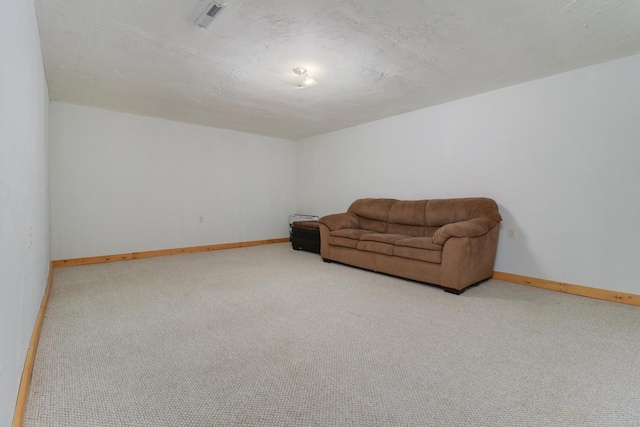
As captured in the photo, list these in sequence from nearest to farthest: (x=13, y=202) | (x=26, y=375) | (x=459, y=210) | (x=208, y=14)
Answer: (x=13, y=202) → (x=26, y=375) → (x=208, y=14) → (x=459, y=210)

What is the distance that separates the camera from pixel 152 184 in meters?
4.71

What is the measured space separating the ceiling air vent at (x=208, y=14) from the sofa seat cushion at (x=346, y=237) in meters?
2.72

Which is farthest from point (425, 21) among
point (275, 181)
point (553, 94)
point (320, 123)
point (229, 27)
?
point (275, 181)

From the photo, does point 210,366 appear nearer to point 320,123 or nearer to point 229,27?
point 229,27

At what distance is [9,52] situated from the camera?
119cm

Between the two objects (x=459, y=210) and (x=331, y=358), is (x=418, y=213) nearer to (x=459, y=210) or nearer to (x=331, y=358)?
(x=459, y=210)

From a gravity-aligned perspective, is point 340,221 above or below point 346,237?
above

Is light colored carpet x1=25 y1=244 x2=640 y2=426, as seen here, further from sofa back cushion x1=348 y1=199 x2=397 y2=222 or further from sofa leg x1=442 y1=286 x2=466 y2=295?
sofa back cushion x1=348 y1=199 x2=397 y2=222

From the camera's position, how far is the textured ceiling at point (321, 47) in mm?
1985

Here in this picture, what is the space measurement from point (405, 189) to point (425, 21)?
8.49 ft

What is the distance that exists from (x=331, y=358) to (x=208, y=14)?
234 centimetres

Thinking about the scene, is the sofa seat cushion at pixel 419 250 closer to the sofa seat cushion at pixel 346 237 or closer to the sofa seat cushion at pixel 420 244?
the sofa seat cushion at pixel 420 244

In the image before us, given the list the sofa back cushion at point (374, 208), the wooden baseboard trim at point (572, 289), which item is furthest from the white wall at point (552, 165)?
the sofa back cushion at point (374, 208)

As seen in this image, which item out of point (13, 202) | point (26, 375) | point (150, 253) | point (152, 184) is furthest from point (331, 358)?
point (152, 184)
